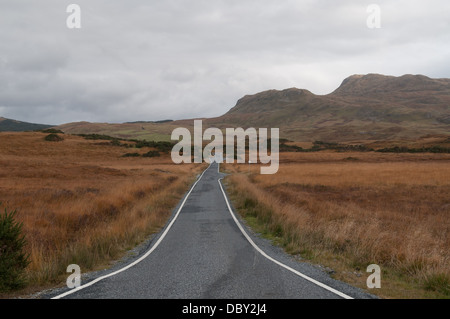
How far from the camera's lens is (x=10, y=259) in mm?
6664

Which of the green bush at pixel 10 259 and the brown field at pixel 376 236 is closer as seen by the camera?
the green bush at pixel 10 259

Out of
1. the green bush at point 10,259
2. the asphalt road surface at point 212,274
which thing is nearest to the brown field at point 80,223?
the green bush at point 10,259

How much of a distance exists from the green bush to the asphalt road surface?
111cm

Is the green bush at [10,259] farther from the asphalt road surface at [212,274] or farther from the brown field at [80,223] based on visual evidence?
the asphalt road surface at [212,274]

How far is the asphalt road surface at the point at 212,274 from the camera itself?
20.0 ft

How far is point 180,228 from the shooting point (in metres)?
13.2

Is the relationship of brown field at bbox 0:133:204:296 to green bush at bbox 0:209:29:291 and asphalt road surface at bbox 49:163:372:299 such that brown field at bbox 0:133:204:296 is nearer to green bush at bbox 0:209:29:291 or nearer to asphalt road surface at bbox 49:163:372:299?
green bush at bbox 0:209:29:291

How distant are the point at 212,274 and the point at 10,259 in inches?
170

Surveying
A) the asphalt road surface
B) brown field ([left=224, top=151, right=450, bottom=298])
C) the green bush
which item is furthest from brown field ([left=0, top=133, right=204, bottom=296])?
brown field ([left=224, top=151, right=450, bottom=298])

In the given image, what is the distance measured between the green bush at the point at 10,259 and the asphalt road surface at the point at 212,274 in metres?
1.11

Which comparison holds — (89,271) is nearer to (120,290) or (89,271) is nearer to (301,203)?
(120,290)

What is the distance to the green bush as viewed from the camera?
641 centimetres

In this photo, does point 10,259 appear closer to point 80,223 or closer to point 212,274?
point 212,274
